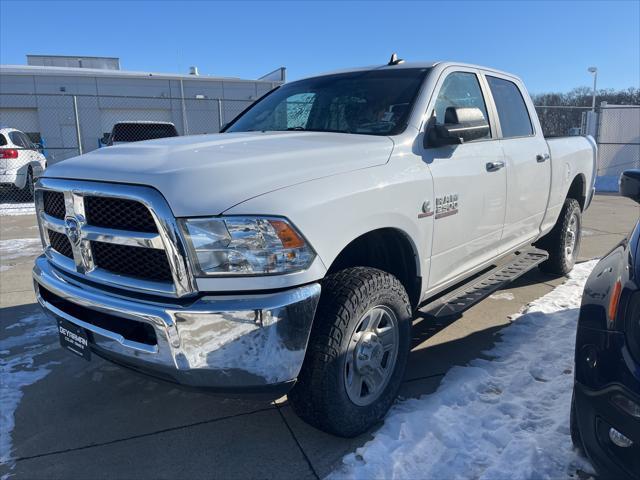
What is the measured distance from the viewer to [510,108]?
14.4 feet

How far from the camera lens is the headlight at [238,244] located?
2.06m

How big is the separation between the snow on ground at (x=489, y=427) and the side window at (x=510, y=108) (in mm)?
1789

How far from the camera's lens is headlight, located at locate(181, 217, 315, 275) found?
6.77ft

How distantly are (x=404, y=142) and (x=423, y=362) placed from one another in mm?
1612

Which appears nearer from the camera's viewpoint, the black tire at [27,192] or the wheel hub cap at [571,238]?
the wheel hub cap at [571,238]

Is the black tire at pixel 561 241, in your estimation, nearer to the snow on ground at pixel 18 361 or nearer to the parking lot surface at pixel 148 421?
the parking lot surface at pixel 148 421

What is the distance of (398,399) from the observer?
3.07 m

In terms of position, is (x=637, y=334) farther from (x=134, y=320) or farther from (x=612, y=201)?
(x=612, y=201)

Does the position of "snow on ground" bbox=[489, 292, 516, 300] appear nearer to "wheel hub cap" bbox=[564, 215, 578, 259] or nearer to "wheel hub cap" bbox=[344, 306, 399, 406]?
"wheel hub cap" bbox=[564, 215, 578, 259]

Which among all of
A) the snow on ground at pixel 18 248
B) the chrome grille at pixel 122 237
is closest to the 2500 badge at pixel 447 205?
the chrome grille at pixel 122 237

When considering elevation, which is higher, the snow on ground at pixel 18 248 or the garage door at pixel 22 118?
the garage door at pixel 22 118

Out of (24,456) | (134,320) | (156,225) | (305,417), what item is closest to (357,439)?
A: (305,417)

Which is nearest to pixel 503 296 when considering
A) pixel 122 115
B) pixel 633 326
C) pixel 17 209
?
pixel 633 326

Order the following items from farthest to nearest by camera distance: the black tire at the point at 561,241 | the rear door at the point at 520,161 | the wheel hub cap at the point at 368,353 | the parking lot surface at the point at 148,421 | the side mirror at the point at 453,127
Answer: the black tire at the point at 561,241 → the rear door at the point at 520,161 → the side mirror at the point at 453,127 → the wheel hub cap at the point at 368,353 → the parking lot surface at the point at 148,421
